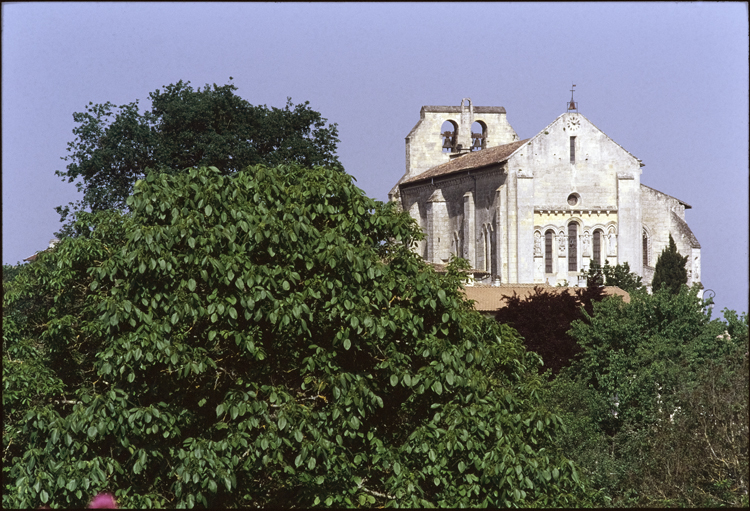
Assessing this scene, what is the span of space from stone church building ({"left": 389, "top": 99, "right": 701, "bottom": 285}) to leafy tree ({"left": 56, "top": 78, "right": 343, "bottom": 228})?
17.0 meters

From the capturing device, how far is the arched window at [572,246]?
209 ft

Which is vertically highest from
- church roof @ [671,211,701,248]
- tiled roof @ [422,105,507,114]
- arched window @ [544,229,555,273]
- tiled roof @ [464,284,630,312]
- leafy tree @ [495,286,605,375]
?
tiled roof @ [422,105,507,114]

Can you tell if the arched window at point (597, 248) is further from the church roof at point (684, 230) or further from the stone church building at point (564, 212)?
the church roof at point (684, 230)

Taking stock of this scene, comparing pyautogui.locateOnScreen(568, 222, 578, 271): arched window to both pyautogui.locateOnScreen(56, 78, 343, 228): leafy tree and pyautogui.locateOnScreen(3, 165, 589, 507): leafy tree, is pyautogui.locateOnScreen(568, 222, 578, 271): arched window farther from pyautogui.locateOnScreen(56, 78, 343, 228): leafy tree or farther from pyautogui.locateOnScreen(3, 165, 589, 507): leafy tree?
pyautogui.locateOnScreen(3, 165, 589, 507): leafy tree

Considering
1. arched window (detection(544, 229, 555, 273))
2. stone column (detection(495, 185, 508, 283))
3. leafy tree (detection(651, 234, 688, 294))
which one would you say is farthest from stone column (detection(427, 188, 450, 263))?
leafy tree (detection(651, 234, 688, 294))

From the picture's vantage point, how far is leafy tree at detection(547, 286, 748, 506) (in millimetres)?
19312

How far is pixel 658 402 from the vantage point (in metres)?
25.3

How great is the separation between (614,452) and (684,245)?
145 ft

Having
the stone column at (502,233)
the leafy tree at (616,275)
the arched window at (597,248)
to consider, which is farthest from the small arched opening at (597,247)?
the stone column at (502,233)

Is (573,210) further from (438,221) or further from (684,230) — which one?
(438,221)

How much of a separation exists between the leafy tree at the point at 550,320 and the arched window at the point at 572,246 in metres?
21.9

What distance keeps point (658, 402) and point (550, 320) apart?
513 inches

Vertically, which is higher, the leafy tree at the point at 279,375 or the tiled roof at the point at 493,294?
the tiled roof at the point at 493,294

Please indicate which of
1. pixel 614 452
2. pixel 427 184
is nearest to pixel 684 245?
pixel 427 184
